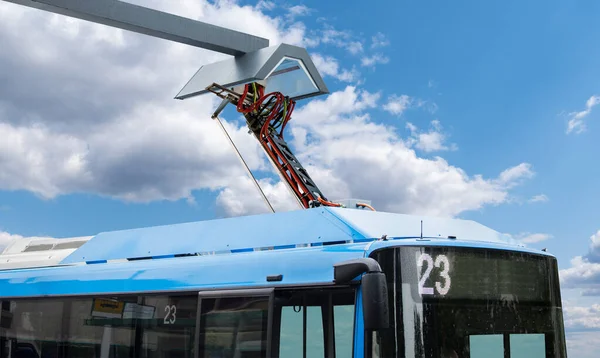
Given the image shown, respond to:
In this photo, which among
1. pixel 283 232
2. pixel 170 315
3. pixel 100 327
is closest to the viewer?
pixel 283 232

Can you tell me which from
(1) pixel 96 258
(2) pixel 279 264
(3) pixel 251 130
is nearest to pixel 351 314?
(2) pixel 279 264

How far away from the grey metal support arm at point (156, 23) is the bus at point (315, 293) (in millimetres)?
5979

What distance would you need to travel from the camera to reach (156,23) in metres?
13.1

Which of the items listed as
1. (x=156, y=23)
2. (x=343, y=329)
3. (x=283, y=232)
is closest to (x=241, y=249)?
(x=283, y=232)

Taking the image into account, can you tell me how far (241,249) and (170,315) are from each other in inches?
37.7

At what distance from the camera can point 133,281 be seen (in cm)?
753

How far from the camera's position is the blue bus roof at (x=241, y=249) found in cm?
607

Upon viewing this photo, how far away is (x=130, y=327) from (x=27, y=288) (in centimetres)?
235

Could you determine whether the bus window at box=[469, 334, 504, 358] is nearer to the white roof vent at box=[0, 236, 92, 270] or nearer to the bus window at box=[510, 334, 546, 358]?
the bus window at box=[510, 334, 546, 358]

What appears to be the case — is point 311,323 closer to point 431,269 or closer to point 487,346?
point 431,269

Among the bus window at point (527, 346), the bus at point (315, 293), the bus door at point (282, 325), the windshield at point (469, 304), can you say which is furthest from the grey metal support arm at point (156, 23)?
the bus window at point (527, 346)

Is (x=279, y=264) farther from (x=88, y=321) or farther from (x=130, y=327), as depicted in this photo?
(x=88, y=321)

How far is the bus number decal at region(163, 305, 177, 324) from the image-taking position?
6867 mm

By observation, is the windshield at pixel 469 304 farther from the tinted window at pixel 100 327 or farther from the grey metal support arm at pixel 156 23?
the grey metal support arm at pixel 156 23
